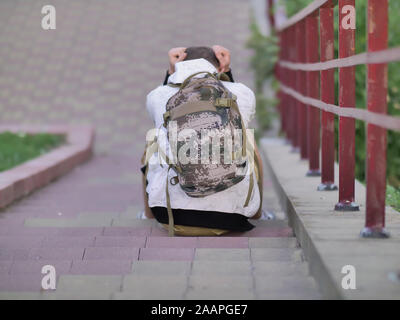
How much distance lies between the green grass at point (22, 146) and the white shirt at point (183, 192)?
2.40m

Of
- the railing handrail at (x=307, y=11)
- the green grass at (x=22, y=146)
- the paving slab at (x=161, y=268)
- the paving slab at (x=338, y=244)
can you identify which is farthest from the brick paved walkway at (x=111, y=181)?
the railing handrail at (x=307, y=11)

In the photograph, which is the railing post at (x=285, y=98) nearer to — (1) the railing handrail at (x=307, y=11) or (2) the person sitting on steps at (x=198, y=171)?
(1) the railing handrail at (x=307, y=11)

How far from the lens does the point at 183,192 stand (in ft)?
13.1

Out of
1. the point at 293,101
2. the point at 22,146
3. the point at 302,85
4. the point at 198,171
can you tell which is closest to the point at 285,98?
the point at 293,101

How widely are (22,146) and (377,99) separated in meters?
4.84

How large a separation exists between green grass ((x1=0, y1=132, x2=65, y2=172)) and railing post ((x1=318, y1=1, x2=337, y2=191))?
2.75 metres

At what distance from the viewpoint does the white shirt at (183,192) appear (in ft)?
13.0

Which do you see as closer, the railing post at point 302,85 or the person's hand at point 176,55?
the person's hand at point 176,55

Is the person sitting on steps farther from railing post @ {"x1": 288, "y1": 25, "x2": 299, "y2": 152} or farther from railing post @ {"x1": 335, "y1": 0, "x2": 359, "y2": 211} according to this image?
railing post @ {"x1": 288, "y1": 25, "x2": 299, "y2": 152}

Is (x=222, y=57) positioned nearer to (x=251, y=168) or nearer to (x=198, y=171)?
(x=251, y=168)
